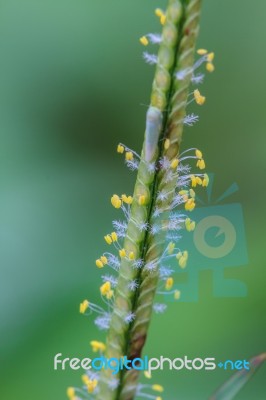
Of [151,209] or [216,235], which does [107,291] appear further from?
[216,235]

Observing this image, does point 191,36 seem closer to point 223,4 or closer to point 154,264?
point 154,264

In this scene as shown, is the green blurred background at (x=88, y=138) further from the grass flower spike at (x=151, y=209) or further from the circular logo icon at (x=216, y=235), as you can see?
the grass flower spike at (x=151, y=209)

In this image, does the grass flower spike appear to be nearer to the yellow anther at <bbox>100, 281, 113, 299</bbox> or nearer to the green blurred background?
the yellow anther at <bbox>100, 281, 113, 299</bbox>

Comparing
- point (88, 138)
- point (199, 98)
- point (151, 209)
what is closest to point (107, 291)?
point (151, 209)

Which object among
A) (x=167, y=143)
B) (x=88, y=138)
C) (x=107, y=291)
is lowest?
(x=107, y=291)

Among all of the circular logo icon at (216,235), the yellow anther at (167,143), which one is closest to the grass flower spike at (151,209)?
the yellow anther at (167,143)

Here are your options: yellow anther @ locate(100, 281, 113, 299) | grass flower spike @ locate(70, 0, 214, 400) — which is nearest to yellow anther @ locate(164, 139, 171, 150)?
grass flower spike @ locate(70, 0, 214, 400)
